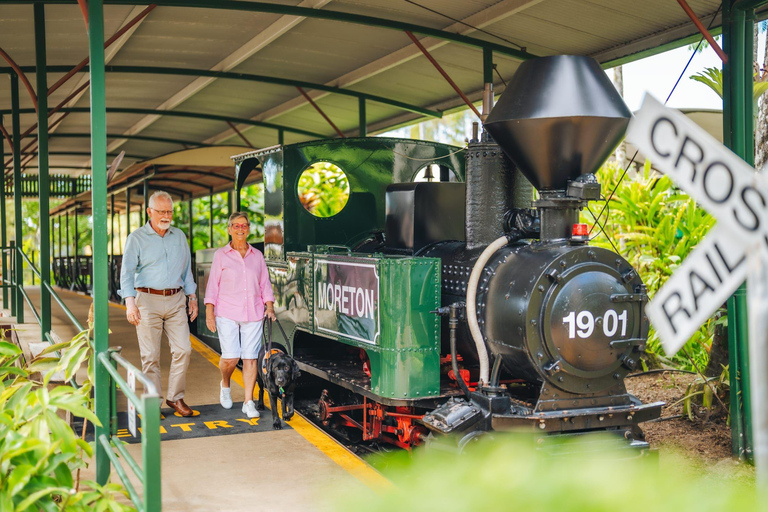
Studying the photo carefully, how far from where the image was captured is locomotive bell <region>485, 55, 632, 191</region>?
4.27 meters

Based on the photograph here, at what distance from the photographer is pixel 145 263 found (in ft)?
18.5

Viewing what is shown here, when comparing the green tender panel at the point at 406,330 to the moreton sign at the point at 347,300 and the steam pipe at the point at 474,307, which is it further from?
the steam pipe at the point at 474,307

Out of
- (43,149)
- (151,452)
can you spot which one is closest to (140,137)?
(43,149)

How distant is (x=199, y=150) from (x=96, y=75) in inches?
297

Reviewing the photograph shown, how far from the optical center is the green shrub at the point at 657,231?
26.7ft

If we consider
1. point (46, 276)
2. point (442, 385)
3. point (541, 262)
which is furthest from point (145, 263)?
point (541, 262)

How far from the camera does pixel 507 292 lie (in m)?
4.47

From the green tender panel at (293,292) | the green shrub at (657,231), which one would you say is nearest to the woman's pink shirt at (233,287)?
the green tender panel at (293,292)

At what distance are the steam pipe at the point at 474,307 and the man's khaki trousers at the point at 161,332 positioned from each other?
238cm

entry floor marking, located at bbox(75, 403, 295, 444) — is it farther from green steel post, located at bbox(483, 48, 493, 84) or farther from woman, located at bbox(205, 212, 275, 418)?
green steel post, located at bbox(483, 48, 493, 84)

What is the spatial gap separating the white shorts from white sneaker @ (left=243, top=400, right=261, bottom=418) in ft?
1.21

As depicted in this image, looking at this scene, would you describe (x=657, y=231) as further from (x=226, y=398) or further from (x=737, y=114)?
(x=226, y=398)

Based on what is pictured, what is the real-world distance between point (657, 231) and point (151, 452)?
7054 mm

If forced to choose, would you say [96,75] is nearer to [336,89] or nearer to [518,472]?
[518,472]
